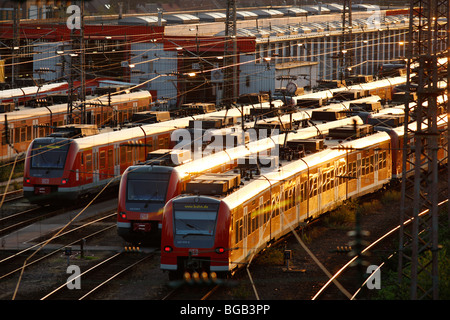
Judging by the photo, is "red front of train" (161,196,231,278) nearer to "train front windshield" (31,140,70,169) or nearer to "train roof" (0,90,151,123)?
"train front windshield" (31,140,70,169)

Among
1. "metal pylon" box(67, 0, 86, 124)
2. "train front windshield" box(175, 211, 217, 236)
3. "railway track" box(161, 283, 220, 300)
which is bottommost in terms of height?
"railway track" box(161, 283, 220, 300)

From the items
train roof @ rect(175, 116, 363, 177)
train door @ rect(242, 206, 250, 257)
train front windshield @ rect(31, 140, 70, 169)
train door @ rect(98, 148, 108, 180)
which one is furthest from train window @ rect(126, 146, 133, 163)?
train door @ rect(242, 206, 250, 257)

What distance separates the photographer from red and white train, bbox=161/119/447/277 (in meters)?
22.0

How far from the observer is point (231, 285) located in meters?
22.8

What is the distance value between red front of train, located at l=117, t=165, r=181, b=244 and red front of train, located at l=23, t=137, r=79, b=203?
619 centimetres

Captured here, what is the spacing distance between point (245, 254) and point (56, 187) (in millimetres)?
11096

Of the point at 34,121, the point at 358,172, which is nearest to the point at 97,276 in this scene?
the point at 358,172

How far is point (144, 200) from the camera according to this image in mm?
26453

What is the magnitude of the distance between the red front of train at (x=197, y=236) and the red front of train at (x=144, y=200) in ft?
13.5

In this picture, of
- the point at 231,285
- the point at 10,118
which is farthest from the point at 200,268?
the point at 10,118

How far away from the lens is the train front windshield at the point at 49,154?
1262 inches

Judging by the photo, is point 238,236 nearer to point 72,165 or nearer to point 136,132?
point 72,165

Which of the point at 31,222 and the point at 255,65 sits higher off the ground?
the point at 255,65
